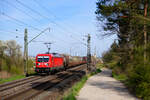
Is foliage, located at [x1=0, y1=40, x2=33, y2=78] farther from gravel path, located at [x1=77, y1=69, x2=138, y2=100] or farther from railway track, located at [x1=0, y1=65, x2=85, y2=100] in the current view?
gravel path, located at [x1=77, y1=69, x2=138, y2=100]

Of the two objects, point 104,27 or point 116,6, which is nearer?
point 116,6

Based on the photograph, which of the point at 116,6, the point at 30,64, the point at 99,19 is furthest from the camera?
the point at 30,64

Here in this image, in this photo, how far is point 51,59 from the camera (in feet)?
73.1

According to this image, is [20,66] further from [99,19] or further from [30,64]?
[99,19]

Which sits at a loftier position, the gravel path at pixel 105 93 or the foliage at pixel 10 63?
the foliage at pixel 10 63

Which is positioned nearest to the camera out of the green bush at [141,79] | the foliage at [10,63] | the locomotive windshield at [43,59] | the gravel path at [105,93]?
the green bush at [141,79]

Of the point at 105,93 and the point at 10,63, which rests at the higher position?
the point at 10,63

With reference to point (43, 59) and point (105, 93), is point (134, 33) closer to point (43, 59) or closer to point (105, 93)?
point (105, 93)

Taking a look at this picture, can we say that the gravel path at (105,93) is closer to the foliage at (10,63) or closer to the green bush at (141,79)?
the green bush at (141,79)

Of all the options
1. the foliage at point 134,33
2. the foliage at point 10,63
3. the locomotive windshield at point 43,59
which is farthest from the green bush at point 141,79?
the foliage at point 10,63

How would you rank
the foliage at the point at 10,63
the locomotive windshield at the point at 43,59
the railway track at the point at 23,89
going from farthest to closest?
the locomotive windshield at the point at 43,59 < the foliage at the point at 10,63 < the railway track at the point at 23,89

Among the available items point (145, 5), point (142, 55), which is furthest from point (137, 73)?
point (145, 5)

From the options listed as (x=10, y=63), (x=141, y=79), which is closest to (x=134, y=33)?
(x=141, y=79)

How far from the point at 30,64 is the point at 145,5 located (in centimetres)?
2067
